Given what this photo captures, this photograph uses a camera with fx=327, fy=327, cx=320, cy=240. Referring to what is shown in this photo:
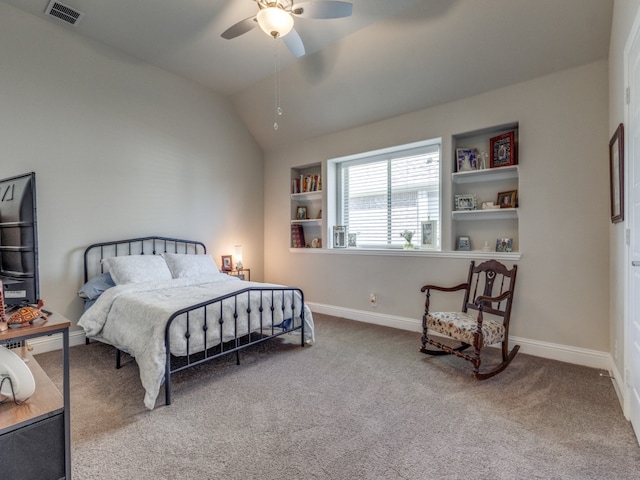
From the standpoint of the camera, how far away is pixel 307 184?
5.00m

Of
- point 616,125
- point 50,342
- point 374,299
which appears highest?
point 616,125

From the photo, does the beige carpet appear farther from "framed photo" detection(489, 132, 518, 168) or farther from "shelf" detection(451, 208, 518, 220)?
"framed photo" detection(489, 132, 518, 168)

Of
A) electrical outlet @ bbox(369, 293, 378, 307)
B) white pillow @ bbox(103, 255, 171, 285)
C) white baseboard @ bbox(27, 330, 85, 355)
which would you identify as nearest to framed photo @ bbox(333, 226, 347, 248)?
electrical outlet @ bbox(369, 293, 378, 307)

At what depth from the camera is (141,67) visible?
3949 millimetres

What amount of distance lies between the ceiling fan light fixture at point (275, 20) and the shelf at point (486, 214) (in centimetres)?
244

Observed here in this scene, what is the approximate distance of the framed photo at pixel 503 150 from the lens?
322 cm

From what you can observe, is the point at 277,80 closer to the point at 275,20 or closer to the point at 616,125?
the point at 275,20

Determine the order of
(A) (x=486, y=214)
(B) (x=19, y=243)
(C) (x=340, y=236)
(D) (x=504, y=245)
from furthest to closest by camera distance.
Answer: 1. (C) (x=340, y=236)
2. (A) (x=486, y=214)
3. (D) (x=504, y=245)
4. (B) (x=19, y=243)

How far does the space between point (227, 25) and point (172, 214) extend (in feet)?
7.61

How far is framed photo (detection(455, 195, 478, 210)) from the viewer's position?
139 inches

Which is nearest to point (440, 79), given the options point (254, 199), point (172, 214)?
point (254, 199)

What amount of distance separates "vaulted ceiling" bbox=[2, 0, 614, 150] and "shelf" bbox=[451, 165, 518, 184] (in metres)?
0.83

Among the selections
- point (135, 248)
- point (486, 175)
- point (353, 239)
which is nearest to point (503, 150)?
point (486, 175)

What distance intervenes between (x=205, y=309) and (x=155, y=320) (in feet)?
1.14
